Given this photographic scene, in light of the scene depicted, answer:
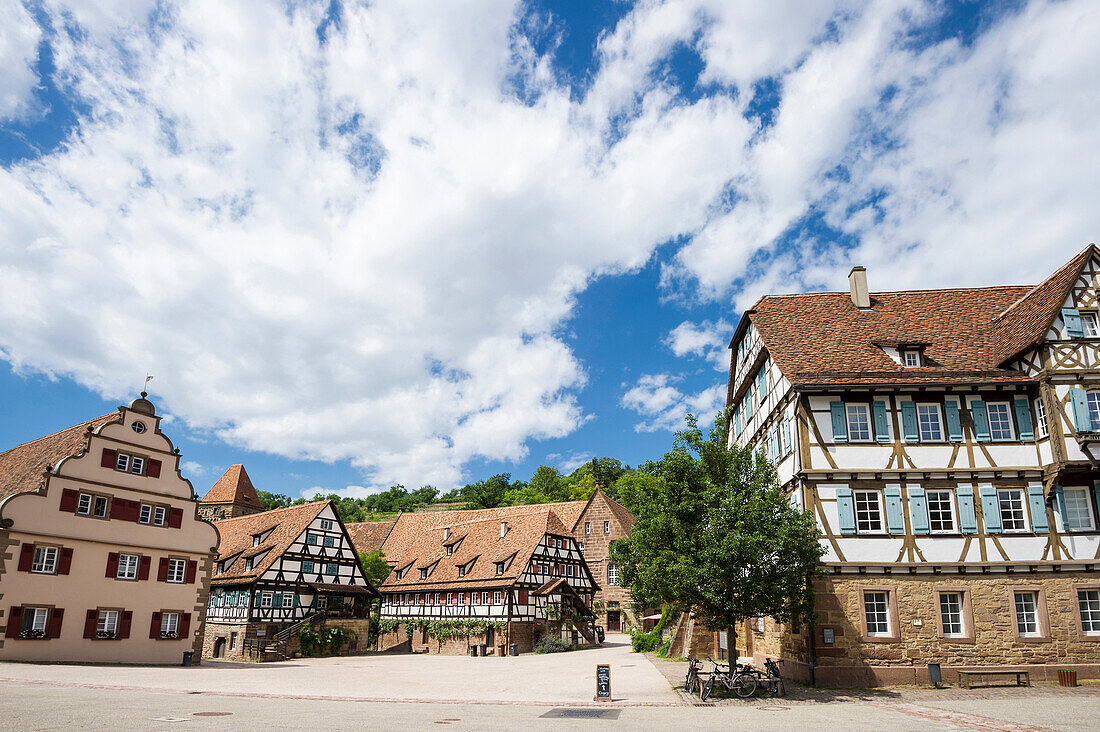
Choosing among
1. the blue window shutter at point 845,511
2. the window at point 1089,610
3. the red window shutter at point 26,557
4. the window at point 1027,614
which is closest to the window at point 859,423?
the blue window shutter at point 845,511

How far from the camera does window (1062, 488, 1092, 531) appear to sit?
23.2 metres

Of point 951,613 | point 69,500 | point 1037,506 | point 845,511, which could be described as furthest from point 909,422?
point 69,500

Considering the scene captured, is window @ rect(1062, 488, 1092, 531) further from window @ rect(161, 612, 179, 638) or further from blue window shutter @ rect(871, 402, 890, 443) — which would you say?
window @ rect(161, 612, 179, 638)

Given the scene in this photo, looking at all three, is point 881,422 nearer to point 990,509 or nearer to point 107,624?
point 990,509

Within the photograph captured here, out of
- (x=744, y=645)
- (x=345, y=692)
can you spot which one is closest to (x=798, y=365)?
(x=744, y=645)

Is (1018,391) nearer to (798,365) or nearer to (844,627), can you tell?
(798,365)

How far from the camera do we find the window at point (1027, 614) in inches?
887

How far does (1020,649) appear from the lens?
22328 mm

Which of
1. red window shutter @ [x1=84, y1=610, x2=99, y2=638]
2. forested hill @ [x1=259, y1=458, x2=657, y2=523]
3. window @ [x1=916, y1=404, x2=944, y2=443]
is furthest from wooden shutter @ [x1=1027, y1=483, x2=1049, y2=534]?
forested hill @ [x1=259, y1=458, x2=657, y2=523]

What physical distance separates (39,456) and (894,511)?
117 feet

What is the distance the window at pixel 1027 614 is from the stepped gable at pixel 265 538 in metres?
35.3

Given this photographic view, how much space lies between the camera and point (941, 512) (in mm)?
23531

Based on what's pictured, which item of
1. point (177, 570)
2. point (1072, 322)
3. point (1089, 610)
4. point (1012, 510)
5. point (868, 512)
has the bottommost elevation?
point (1089, 610)

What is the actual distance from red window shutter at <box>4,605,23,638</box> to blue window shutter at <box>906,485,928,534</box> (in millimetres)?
32374
